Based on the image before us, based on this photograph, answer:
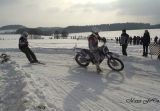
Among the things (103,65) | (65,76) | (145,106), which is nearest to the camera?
(145,106)

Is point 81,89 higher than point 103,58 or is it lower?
lower

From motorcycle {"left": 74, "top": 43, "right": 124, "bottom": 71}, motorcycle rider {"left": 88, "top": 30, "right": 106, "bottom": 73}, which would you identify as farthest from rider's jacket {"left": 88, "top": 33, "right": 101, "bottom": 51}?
motorcycle {"left": 74, "top": 43, "right": 124, "bottom": 71}

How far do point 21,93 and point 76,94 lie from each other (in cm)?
159

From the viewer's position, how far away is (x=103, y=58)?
46.6 feet

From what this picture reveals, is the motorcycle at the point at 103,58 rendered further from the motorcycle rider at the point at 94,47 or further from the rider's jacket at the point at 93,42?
the rider's jacket at the point at 93,42

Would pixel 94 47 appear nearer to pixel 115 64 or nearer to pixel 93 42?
pixel 93 42

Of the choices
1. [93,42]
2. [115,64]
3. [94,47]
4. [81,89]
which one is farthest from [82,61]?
[81,89]

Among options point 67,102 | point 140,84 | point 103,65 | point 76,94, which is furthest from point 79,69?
point 67,102

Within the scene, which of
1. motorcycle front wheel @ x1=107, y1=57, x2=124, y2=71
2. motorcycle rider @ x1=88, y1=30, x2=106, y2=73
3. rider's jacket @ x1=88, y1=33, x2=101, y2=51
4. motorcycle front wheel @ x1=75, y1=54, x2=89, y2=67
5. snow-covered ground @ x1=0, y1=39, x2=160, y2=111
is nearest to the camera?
snow-covered ground @ x1=0, y1=39, x2=160, y2=111

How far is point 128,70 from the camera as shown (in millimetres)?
14328

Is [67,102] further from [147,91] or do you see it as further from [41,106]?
[147,91]

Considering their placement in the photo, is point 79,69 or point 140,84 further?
point 79,69

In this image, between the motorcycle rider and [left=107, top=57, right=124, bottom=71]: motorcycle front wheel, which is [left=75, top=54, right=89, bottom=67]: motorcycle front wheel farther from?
[left=107, top=57, right=124, bottom=71]: motorcycle front wheel

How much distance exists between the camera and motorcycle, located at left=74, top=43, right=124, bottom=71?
553 inches
